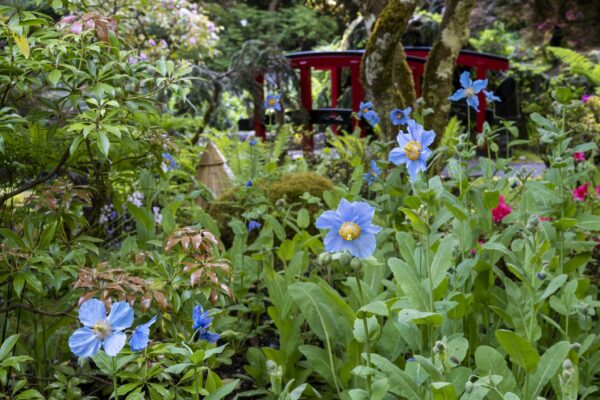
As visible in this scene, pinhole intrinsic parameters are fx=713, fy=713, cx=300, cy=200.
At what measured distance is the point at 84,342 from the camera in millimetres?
1097

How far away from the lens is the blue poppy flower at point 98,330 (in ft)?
3.58

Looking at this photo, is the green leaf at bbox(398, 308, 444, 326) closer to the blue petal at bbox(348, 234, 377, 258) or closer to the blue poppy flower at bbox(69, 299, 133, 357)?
the blue petal at bbox(348, 234, 377, 258)

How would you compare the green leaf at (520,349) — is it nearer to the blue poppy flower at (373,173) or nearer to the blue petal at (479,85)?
the blue petal at (479,85)

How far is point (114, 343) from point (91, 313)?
6 centimetres

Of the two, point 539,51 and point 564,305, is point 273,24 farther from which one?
point 564,305

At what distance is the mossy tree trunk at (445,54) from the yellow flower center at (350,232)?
2.72 meters

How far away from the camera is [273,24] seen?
1686cm

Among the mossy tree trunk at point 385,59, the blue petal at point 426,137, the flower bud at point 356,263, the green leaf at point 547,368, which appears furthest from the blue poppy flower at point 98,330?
the mossy tree trunk at point 385,59

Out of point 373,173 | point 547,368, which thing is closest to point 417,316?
point 547,368

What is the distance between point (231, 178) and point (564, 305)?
3.03 metres

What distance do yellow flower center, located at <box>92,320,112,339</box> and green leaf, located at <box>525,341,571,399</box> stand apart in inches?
36.5

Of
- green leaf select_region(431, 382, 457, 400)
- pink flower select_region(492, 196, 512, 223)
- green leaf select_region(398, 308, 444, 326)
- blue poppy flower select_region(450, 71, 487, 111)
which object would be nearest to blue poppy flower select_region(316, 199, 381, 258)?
green leaf select_region(398, 308, 444, 326)

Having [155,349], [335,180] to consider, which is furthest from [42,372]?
[335,180]

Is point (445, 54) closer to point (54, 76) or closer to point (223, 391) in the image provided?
point (54, 76)
